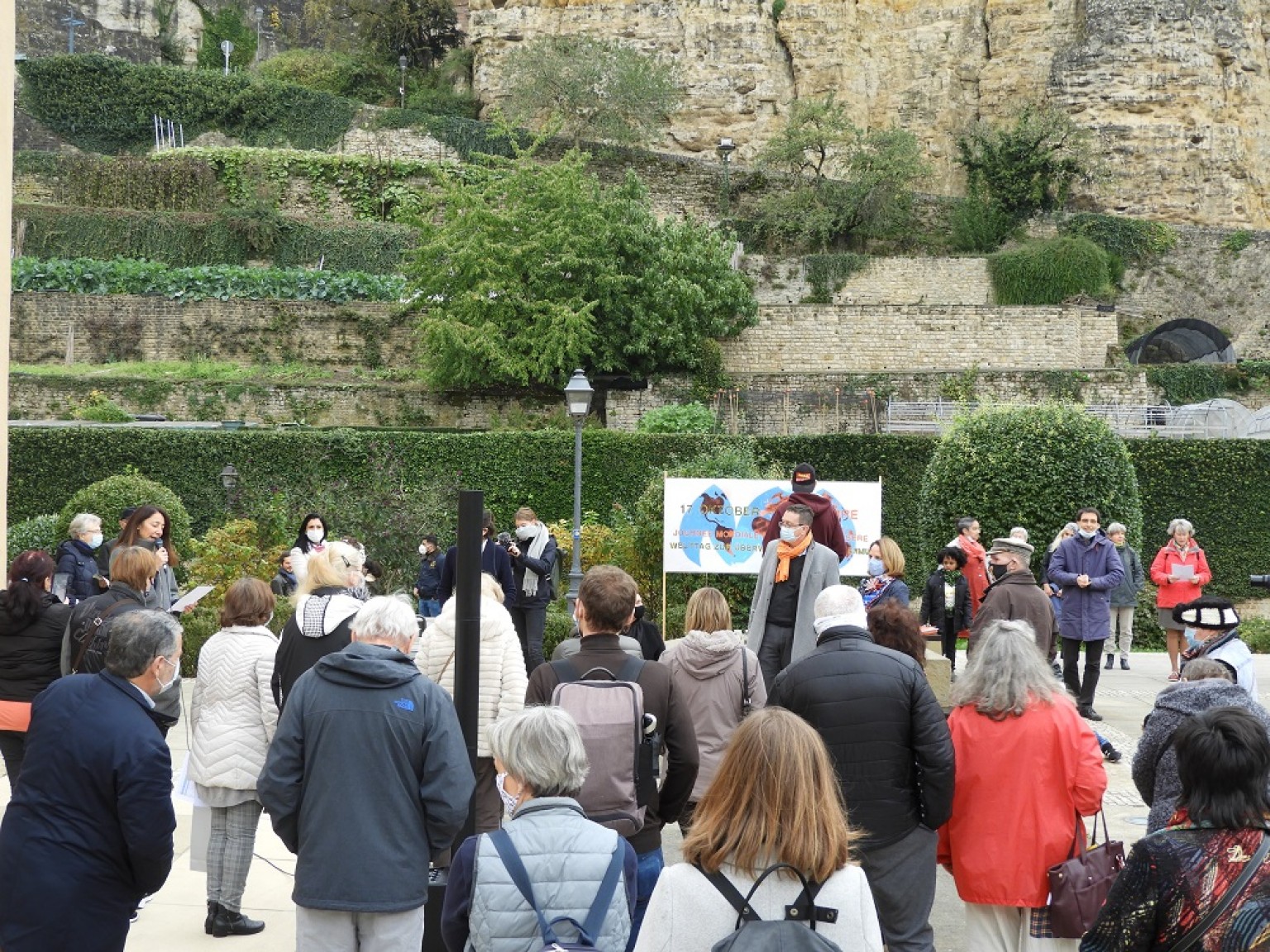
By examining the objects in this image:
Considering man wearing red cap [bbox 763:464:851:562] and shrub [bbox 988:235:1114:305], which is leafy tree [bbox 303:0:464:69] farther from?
man wearing red cap [bbox 763:464:851:562]

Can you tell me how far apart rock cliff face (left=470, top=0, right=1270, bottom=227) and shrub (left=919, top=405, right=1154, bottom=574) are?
2532cm

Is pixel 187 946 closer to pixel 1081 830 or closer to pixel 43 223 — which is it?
pixel 1081 830

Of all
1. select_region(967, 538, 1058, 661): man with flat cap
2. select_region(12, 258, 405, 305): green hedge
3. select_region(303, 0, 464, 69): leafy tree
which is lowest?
select_region(967, 538, 1058, 661): man with flat cap

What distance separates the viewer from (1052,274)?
32906mm

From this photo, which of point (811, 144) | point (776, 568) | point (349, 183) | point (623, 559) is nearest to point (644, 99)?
point (811, 144)

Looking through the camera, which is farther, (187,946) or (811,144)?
(811,144)

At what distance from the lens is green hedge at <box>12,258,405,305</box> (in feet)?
103

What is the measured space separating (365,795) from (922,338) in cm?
2688

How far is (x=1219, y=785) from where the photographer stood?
330 centimetres

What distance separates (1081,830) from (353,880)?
2.38 meters

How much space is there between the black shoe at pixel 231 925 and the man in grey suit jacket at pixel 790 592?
9.76ft

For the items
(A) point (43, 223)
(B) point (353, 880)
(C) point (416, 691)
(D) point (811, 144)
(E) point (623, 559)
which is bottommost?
(E) point (623, 559)

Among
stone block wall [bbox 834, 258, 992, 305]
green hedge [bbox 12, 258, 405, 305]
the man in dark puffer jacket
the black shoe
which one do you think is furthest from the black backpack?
stone block wall [bbox 834, 258, 992, 305]

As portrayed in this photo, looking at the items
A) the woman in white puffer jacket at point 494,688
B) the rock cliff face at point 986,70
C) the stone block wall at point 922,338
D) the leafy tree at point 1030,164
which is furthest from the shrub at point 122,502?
the rock cliff face at point 986,70
